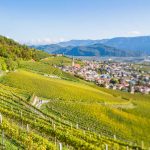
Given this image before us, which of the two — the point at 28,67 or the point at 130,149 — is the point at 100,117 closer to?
the point at 130,149

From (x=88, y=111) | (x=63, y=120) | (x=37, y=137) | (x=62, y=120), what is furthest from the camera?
(x=88, y=111)

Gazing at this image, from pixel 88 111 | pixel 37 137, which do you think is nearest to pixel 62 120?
pixel 88 111

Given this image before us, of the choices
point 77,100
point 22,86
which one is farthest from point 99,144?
point 22,86

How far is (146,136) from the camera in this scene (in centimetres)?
8088

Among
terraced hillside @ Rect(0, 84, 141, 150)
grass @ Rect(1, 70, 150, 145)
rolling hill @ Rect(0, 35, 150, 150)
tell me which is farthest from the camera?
grass @ Rect(1, 70, 150, 145)

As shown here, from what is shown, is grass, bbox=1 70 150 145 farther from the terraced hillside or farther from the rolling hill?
the terraced hillside

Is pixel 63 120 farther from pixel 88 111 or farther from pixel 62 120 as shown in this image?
pixel 88 111

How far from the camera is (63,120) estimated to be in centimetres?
7125

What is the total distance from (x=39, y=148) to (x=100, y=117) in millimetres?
51948

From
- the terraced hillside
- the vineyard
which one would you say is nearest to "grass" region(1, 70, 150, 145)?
the vineyard

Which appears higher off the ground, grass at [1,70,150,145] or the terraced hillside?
the terraced hillside

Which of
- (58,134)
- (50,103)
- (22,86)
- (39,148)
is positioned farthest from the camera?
(22,86)

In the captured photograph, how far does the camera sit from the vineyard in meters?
42.8

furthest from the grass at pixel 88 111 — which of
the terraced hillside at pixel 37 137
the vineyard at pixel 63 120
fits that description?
the terraced hillside at pixel 37 137
